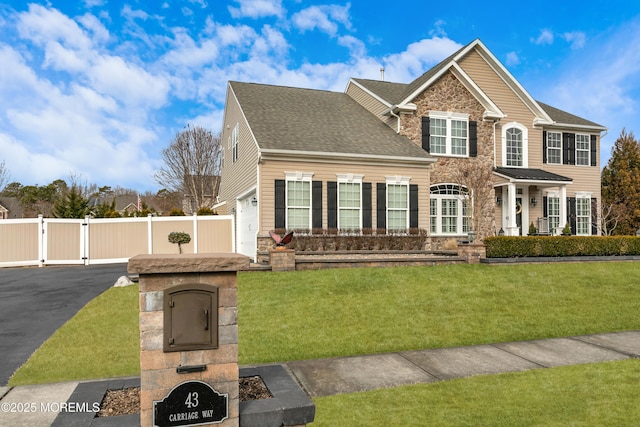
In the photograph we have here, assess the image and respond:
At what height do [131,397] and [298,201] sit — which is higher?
[298,201]

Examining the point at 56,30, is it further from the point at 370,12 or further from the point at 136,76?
the point at 370,12

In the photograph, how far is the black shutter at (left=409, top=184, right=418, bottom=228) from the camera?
16.9 metres

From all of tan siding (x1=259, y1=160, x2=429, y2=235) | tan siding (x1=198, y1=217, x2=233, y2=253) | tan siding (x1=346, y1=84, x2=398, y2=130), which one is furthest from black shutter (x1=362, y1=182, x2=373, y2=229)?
tan siding (x1=198, y1=217, x2=233, y2=253)

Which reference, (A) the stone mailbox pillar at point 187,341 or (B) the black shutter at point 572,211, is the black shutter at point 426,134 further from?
(A) the stone mailbox pillar at point 187,341

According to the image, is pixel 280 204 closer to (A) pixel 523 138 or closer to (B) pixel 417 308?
(B) pixel 417 308

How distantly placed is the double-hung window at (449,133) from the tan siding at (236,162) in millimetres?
8079

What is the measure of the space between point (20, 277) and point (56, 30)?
8123mm

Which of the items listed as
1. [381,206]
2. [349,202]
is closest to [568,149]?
[381,206]

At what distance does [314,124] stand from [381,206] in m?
4.71

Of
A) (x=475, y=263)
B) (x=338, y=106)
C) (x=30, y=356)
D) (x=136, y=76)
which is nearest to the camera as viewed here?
(x=30, y=356)

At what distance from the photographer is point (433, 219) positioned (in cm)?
1808

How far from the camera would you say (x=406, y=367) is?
5.72m

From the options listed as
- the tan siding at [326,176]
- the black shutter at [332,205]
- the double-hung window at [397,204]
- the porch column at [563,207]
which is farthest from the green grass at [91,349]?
the porch column at [563,207]

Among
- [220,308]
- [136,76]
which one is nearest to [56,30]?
[136,76]
